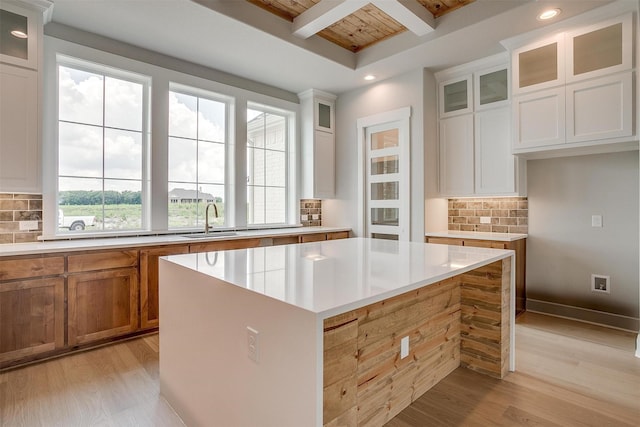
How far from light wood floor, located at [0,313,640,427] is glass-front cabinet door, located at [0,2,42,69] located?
2.33m

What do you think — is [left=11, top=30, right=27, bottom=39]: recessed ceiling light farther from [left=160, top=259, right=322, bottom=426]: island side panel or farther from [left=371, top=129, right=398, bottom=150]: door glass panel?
[left=371, top=129, right=398, bottom=150]: door glass panel

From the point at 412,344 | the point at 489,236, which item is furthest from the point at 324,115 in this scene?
the point at 412,344

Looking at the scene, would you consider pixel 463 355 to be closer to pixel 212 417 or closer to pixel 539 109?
pixel 212 417

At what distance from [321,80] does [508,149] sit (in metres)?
2.39

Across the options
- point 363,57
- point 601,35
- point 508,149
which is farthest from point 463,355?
point 363,57

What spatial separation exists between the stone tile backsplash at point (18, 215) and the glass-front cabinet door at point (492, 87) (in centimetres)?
446

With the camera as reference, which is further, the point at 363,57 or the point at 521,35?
the point at 363,57

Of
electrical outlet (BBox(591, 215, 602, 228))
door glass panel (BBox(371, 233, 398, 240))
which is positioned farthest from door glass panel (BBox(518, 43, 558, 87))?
door glass panel (BBox(371, 233, 398, 240))

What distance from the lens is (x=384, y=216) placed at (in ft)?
14.5

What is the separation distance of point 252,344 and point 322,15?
2872mm

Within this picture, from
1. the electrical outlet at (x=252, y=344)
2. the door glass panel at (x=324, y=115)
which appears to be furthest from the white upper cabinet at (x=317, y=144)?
the electrical outlet at (x=252, y=344)

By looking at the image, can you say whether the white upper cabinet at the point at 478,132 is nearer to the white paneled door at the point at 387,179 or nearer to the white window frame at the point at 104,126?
the white paneled door at the point at 387,179

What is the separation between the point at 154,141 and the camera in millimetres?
3518

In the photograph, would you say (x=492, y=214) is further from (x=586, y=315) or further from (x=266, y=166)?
(x=266, y=166)
